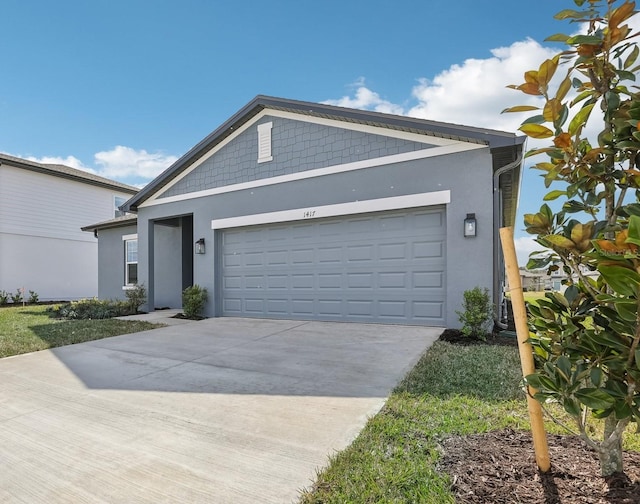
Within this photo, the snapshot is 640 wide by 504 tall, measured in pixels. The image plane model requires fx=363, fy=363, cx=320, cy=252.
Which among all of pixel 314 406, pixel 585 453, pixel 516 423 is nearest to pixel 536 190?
pixel 585 453

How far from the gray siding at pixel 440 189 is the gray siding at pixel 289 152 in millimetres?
369

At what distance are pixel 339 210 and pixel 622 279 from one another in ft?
23.9

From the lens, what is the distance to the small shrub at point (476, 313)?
6.52 metres

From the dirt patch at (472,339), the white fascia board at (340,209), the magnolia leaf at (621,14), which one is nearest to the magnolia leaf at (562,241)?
the magnolia leaf at (621,14)

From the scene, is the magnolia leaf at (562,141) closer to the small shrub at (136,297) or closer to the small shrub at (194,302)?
the small shrub at (194,302)

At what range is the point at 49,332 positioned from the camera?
8273mm

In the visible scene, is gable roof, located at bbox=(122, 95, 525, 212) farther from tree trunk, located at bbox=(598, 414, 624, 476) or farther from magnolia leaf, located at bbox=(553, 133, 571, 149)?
tree trunk, located at bbox=(598, 414, 624, 476)

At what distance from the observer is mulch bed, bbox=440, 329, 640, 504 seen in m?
1.87

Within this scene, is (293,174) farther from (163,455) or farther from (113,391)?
(163,455)

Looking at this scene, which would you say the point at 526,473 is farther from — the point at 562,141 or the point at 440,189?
the point at 440,189

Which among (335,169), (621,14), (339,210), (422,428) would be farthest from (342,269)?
(621,14)

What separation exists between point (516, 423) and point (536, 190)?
1.93 metres

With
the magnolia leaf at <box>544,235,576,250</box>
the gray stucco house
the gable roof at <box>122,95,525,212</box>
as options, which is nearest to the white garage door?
the gray stucco house

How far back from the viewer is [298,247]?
9.33 meters
